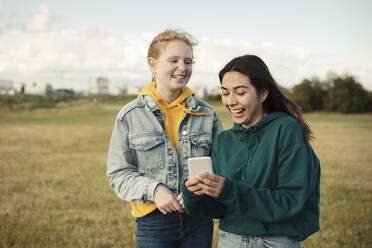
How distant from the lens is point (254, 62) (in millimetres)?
2074

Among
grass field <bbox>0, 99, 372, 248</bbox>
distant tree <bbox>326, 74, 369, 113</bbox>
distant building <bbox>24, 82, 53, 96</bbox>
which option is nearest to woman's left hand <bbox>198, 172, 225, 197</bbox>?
grass field <bbox>0, 99, 372, 248</bbox>

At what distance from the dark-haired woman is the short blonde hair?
18.3 inches

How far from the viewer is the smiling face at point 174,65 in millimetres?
2393

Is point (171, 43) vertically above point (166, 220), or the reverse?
point (171, 43)

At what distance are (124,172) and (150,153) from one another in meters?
0.22

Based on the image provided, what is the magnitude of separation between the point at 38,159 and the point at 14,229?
7.73 m

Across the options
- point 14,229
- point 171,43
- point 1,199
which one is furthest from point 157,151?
point 1,199

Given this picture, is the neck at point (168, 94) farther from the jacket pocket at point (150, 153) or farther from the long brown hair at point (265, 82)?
the long brown hair at point (265, 82)

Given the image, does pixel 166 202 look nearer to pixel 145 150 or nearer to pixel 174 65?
pixel 145 150

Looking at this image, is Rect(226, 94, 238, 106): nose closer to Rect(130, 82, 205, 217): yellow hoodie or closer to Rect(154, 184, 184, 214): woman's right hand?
Rect(130, 82, 205, 217): yellow hoodie

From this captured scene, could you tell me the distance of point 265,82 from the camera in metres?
2.09

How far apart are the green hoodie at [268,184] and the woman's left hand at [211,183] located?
3 cm

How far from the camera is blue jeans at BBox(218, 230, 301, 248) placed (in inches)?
74.5

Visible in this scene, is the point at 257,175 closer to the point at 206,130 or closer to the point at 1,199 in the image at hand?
the point at 206,130
